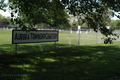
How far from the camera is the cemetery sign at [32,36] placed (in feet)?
25.3

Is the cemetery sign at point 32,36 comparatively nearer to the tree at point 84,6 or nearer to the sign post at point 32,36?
the sign post at point 32,36

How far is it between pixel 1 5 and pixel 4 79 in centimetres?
718

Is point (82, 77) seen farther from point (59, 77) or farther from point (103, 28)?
point (103, 28)

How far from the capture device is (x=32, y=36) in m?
8.55

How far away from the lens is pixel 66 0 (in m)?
7.27

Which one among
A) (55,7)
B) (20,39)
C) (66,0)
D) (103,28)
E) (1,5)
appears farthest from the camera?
(1,5)

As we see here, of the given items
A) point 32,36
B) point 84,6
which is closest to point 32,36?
point 32,36

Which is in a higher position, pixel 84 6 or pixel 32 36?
pixel 84 6

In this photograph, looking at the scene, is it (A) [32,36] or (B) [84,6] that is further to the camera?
(A) [32,36]

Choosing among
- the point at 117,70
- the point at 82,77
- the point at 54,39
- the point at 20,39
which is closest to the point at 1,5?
the point at 20,39

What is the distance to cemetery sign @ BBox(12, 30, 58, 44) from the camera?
25.3 feet

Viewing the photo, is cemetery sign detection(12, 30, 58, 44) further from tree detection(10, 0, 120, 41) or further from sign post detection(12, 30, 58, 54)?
tree detection(10, 0, 120, 41)

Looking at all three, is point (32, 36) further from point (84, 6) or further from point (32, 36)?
point (84, 6)

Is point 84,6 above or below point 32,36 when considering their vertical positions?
above
